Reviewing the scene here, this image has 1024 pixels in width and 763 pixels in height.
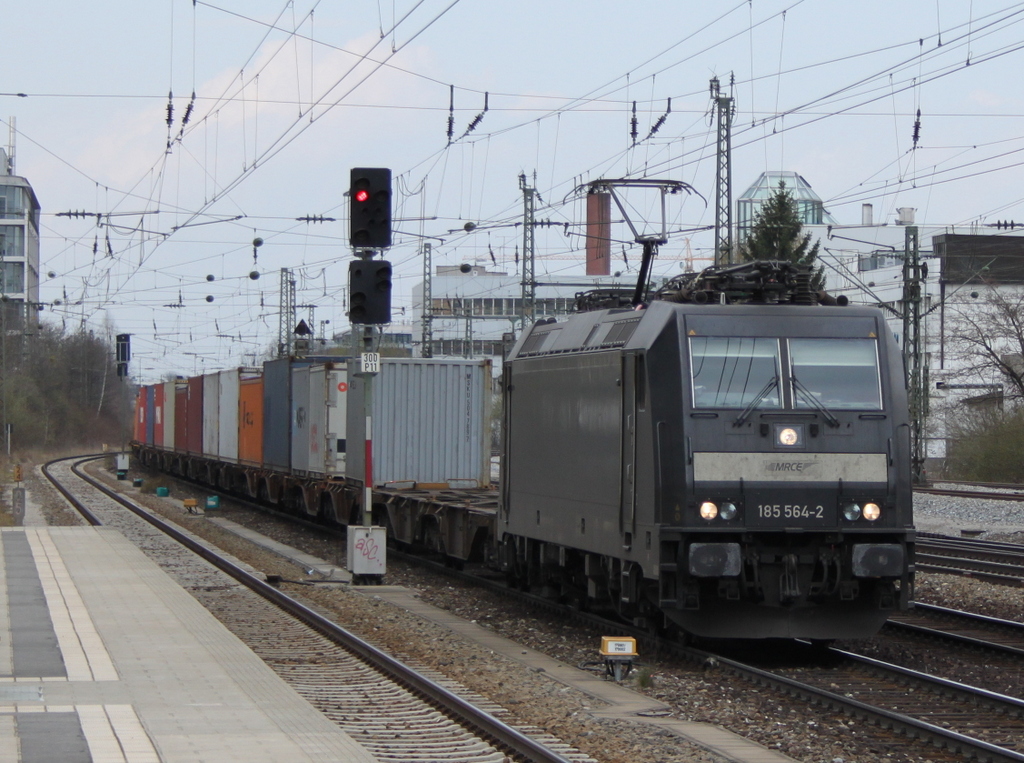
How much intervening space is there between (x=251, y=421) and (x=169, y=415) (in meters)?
17.6

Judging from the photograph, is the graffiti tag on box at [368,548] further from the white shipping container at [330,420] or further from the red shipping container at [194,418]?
the red shipping container at [194,418]

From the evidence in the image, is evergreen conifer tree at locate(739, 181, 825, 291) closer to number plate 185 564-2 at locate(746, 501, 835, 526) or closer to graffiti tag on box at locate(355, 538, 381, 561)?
graffiti tag on box at locate(355, 538, 381, 561)

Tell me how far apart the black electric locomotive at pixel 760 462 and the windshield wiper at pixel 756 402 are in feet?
0.05

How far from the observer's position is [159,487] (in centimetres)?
4238

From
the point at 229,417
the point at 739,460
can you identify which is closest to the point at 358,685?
the point at 739,460

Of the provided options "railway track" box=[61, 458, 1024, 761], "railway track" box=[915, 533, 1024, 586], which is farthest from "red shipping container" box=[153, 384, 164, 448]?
"railway track" box=[61, 458, 1024, 761]

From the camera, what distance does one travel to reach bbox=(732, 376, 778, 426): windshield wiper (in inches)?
445

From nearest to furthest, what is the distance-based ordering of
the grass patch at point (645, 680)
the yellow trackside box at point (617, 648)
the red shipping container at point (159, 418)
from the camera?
1. the grass patch at point (645, 680)
2. the yellow trackside box at point (617, 648)
3. the red shipping container at point (159, 418)

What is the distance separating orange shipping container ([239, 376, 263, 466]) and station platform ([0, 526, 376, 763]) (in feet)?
57.9

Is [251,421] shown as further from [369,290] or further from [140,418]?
[140,418]

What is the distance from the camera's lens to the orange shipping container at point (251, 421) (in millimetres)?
33781

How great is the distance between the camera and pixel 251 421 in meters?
34.8

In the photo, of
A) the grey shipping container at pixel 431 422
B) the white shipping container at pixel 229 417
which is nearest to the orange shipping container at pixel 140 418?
the white shipping container at pixel 229 417

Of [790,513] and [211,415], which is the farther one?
[211,415]
